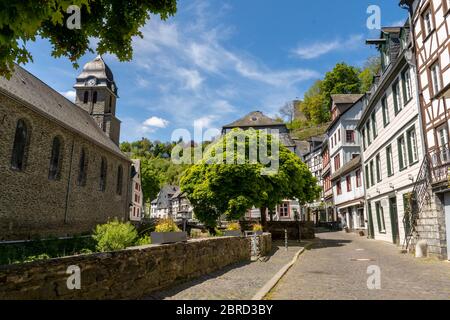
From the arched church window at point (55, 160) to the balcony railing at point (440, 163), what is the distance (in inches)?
902

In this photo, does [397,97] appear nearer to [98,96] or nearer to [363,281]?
[363,281]

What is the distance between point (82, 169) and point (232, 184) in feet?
46.9

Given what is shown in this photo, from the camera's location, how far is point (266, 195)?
2153 cm

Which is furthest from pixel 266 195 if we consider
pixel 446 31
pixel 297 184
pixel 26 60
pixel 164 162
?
pixel 164 162

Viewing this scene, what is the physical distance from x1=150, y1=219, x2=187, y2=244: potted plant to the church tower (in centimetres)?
3502

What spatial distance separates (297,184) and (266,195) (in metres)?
3.84

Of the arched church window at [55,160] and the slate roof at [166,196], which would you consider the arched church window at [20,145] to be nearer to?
the arched church window at [55,160]

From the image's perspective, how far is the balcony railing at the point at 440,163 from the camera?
40.7ft

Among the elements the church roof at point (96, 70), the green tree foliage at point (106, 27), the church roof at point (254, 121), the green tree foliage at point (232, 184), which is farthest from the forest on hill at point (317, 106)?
the green tree foliage at point (106, 27)

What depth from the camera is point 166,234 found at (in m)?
7.91

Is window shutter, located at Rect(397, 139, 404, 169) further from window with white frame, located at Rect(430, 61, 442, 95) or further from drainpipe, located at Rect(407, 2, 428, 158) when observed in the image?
window with white frame, located at Rect(430, 61, 442, 95)

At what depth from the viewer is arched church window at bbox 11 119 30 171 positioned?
20642 millimetres

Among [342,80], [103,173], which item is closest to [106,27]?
[103,173]

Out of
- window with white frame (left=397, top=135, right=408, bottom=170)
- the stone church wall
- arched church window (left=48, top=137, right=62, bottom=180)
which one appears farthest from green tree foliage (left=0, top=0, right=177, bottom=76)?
arched church window (left=48, top=137, right=62, bottom=180)
